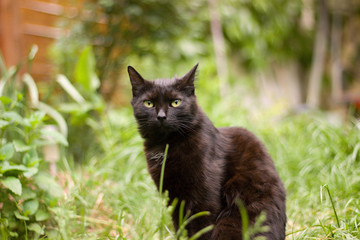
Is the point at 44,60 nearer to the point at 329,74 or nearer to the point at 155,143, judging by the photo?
the point at 155,143

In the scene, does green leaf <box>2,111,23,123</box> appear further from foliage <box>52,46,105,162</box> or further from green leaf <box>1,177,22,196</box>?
foliage <box>52,46,105,162</box>

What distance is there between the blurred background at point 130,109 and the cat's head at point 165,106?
1.46 feet

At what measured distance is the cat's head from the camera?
1.58 m

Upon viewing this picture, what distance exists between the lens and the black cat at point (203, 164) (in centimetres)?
148

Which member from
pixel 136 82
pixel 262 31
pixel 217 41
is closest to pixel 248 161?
pixel 136 82

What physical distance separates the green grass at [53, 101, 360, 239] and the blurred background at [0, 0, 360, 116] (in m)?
0.97

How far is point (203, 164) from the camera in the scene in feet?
4.99

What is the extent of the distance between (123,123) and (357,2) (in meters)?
6.05

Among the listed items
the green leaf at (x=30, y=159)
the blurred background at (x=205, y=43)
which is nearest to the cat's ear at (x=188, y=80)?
the green leaf at (x=30, y=159)

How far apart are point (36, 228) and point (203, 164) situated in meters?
0.96

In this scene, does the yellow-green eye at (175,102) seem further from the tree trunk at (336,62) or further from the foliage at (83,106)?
the tree trunk at (336,62)

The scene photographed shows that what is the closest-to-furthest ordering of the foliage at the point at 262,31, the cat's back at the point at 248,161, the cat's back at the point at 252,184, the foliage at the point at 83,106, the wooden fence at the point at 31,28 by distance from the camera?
the cat's back at the point at 252,184
the cat's back at the point at 248,161
the foliage at the point at 83,106
the wooden fence at the point at 31,28
the foliage at the point at 262,31

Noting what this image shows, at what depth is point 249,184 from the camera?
155 centimetres

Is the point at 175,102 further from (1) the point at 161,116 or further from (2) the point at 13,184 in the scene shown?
(2) the point at 13,184
